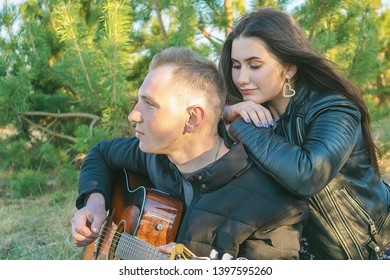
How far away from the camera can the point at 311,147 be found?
5.07 ft

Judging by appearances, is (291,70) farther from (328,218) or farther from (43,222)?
(43,222)

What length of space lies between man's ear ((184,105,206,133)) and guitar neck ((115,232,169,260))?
1.18 feet

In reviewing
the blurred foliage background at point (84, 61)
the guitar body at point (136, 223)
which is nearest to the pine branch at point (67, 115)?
the blurred foliage background at point (84, 61)

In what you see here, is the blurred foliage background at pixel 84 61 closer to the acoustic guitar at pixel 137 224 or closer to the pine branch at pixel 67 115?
the pine branch at pixel 67 115

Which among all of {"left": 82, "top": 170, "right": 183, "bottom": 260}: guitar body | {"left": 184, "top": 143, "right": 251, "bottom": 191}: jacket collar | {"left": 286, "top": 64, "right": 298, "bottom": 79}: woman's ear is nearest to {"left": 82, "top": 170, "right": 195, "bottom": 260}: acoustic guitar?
{"left": 82, "top": 170, "right": 183, "bottom": 260}: guitar body

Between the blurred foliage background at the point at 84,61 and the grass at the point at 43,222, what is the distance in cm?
1

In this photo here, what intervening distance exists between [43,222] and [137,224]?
1.52m

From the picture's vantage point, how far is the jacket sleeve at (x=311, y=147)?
150cm

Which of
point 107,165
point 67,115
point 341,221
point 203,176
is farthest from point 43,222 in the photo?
point 341,221

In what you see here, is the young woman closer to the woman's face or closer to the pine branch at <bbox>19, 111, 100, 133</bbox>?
the woman's face

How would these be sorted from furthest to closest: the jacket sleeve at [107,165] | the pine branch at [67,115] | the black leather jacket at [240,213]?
the pine branch at [67,115] → the jacket sleeve at [107,165] → the black leather jacket at [240,213]

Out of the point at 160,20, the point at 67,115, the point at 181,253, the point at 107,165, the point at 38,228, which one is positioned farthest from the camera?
the point at 67,115

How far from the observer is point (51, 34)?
3447mm

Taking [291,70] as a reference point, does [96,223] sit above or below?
below
